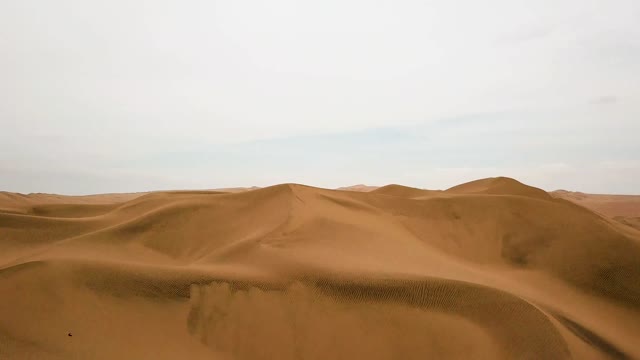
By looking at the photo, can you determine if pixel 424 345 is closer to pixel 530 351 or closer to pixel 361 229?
pixel 530 351

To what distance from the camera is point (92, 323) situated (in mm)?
2258

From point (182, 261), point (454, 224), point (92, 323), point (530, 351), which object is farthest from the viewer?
point (454, 224)

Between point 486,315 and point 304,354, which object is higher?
point 486,315

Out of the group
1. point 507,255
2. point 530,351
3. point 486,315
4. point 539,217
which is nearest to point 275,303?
point 486,315

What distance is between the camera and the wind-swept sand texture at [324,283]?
2.13 meters

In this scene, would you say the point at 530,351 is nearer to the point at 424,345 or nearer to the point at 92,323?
the point at 424,345

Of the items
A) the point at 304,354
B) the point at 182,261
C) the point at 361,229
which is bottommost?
the point at 304,354

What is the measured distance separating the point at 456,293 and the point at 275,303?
1012 mm

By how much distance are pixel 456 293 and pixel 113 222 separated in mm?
3064

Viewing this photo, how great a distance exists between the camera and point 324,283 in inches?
96.2

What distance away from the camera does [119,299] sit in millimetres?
2461

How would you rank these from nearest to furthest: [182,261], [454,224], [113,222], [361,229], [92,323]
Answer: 1. [92,323]
2. [182,261]
3. [361,229]
4. [454,224]
5. [113,222]

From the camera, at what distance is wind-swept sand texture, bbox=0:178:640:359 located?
2129 millimetres

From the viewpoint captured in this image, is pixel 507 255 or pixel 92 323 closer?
pixel 92 323
